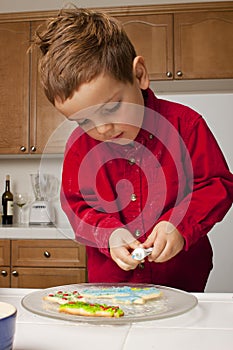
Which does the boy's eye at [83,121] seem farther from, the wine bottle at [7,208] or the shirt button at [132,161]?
the wine bottle at [7,208]

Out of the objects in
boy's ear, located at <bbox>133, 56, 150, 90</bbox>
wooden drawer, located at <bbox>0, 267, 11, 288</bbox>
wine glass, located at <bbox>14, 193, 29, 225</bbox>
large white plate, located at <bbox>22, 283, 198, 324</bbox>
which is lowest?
wooden drawer, located at <bbox>0, 267, 11, 288</bbox>

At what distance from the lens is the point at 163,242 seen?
2.64ft

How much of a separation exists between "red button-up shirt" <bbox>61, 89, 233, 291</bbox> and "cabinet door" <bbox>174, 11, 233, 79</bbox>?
5.88 feet

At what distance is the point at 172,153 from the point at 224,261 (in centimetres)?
145

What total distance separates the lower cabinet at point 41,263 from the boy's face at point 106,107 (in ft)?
5.60

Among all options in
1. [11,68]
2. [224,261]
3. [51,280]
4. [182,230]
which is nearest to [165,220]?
[182,230]

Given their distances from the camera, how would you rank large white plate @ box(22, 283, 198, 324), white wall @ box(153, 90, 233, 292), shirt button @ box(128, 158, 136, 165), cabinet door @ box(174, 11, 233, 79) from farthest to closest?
cabinet door @ box(174, 11, 233, 79) < white wall @ box(153, 90, 233, 292) < shirt button @ box(128, 158, 136, 165) < large white plate @ box(22, 283, 198, 324)

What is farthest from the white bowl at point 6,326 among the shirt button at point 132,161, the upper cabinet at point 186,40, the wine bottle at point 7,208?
the wine bottle at point 7,208

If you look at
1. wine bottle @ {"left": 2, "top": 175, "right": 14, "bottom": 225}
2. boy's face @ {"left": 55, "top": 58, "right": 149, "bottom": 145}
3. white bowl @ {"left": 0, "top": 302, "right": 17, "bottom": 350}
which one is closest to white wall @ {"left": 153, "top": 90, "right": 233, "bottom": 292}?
wine bottle @ {"left": 2, "top": 175, "right": 14, "bottom": 225}

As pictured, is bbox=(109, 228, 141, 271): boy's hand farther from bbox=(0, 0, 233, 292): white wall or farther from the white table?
bbox=(0, 0, 233, 292): white wall

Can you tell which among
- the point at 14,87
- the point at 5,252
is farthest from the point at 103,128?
the point at 14,87

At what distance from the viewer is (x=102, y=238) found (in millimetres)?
904

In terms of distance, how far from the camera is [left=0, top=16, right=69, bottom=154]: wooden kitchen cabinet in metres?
2.88

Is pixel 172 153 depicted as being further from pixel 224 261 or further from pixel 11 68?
pixel 11 68
